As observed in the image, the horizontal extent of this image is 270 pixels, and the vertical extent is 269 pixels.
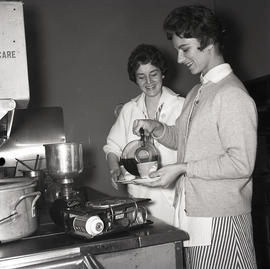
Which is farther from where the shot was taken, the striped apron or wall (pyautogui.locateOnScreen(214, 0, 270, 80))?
wall (pyautogui.locateOnScreen(214, 0, 270, 80))

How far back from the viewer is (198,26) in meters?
1.51

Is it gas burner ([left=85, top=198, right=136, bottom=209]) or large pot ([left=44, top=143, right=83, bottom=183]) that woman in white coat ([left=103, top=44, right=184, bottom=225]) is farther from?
gas burner ([left=85, top=198, right=136, bottom=209])

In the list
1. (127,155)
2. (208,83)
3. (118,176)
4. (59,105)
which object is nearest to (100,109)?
(59,105)

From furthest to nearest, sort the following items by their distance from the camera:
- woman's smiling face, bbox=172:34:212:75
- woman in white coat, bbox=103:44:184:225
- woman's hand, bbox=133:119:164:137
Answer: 1. woman in white coat, bbox=103:44:184:225
2. woman's hand, bbox=133:119:164:137
3. woman's smiling face, bbox=172:34:212:75

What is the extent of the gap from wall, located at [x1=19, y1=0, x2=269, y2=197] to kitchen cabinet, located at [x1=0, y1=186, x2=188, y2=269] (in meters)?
1.83

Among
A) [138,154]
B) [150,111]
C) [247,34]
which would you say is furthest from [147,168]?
[247,34]

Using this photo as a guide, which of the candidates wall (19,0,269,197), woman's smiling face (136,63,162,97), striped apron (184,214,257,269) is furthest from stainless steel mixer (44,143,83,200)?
wall (19,0,269,197)

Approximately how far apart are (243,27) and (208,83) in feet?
7.42

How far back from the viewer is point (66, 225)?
128cm

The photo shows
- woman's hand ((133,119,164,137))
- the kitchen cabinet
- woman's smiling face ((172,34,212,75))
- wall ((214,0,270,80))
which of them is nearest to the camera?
the kitchen cabinet

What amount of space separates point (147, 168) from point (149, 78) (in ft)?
2.91

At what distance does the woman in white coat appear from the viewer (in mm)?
2217

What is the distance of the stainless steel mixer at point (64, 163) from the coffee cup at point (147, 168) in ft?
0.97

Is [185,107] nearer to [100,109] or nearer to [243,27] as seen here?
[100,109]
